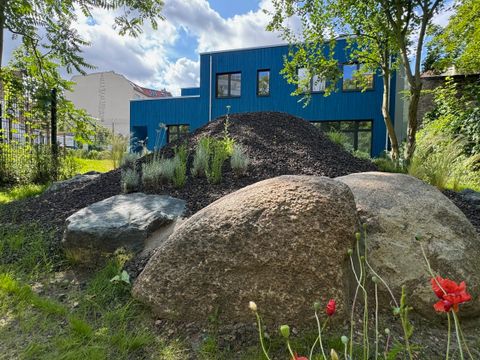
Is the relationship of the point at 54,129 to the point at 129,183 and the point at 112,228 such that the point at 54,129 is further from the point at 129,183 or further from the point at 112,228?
the point at 112,228

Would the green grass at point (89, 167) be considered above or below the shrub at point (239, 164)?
below

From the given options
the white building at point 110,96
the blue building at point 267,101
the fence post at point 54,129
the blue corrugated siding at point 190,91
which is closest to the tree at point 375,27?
the blue building at point 267,101

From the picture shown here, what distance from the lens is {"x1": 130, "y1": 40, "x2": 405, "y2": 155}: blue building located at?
14112 millimetres

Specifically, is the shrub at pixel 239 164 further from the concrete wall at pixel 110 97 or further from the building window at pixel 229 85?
the concrete wall at pixel 110 97

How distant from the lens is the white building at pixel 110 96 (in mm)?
32281

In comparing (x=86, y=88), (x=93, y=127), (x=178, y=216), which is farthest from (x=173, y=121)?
(x=86, y=88)

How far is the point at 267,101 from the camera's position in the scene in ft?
51.5

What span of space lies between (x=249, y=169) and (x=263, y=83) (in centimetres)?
1239

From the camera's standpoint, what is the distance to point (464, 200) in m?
4.12

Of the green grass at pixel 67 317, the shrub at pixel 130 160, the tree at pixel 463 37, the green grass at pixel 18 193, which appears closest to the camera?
the green grass at pixel 67 317

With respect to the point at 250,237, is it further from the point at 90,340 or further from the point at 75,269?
the point at 75,269

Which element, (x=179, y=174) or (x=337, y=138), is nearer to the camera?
(x=179, y=174)

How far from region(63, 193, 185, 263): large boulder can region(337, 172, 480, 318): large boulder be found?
5.75 feet

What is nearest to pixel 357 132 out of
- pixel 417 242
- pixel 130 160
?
pixel 130 160
